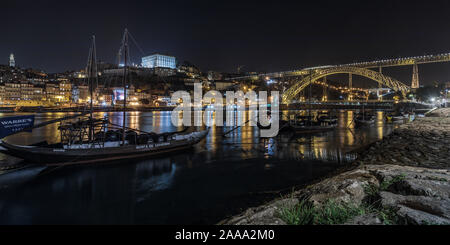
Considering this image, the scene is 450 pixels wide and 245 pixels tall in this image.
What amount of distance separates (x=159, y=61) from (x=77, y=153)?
154 m

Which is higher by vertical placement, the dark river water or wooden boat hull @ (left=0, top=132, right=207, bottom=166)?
wooden boat hull @ (left=0, top=132, right=207, bottom=166)

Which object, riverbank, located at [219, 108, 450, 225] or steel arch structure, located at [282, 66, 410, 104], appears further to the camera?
steel arch structure, located at [282, 66, 410, 104]

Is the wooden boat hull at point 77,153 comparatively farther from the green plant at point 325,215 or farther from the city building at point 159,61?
the city building at point 159,61

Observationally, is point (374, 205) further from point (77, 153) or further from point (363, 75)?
point (363, 75)

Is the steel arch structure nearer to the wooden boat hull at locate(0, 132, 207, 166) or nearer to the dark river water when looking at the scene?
the dark river water

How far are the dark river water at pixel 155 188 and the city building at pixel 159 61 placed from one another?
150 m

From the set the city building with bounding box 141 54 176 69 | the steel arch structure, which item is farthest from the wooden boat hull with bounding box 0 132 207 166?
the city building with bounding box 141 54 176 69

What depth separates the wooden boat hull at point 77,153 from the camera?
35.8 feet

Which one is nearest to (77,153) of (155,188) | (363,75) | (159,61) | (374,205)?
(155,188)

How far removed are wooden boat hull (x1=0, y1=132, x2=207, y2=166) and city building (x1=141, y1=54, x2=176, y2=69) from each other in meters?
148

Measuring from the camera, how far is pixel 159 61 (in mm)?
155000

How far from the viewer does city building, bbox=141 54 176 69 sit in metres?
154

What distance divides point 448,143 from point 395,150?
2961 millimetres

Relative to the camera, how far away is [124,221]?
6.42 m
